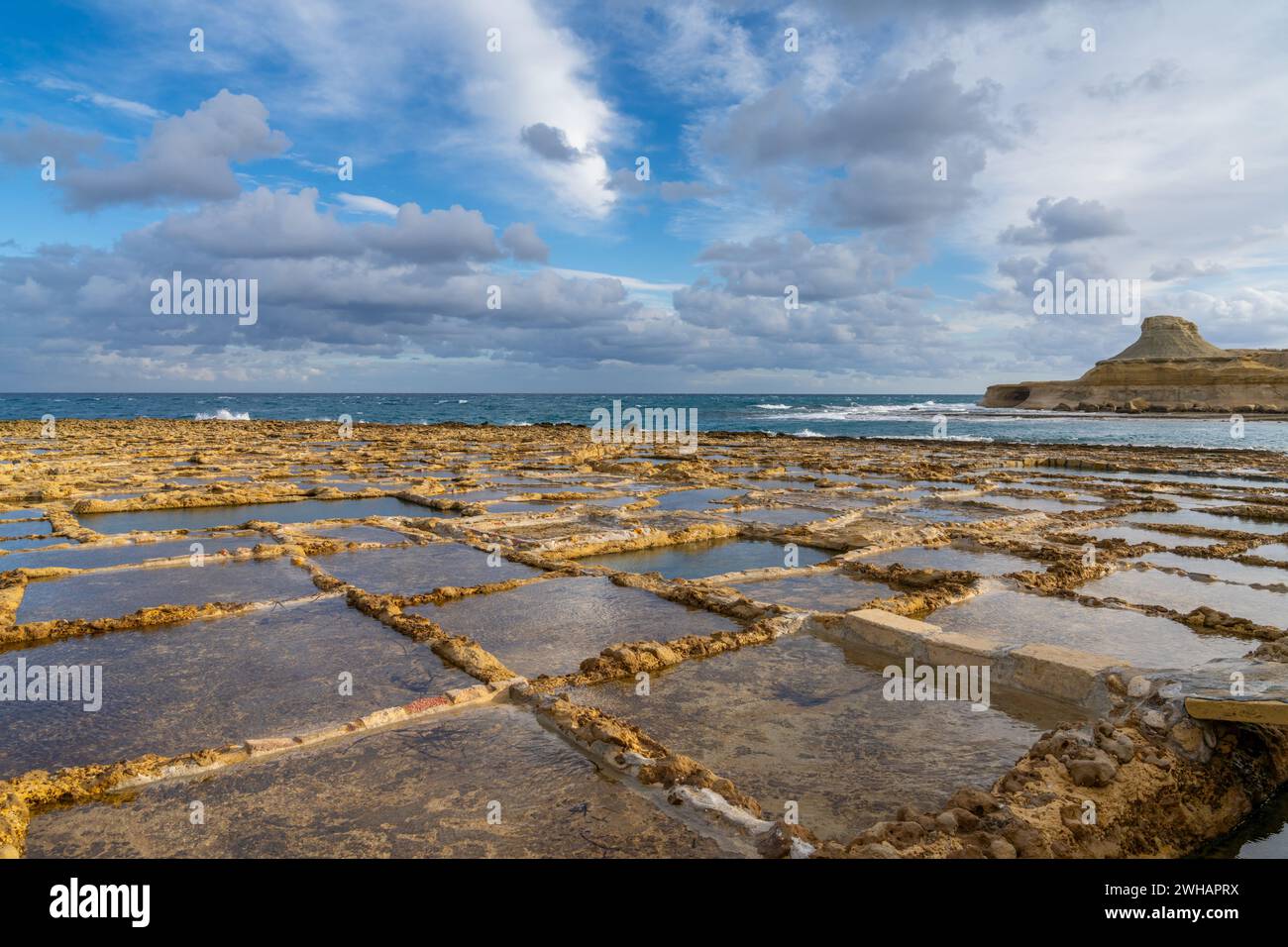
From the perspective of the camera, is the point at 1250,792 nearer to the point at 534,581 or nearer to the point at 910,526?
the point at 534,581

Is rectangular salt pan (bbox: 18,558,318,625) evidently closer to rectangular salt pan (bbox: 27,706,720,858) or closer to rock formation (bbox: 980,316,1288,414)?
rectangular salt pan (bbox: 27,706,720,858)

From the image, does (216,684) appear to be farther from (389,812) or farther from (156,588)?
(156,588)

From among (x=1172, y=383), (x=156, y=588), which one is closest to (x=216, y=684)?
(x=156, y=588)

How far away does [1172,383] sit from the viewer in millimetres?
75625

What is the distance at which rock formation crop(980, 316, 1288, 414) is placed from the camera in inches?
2763

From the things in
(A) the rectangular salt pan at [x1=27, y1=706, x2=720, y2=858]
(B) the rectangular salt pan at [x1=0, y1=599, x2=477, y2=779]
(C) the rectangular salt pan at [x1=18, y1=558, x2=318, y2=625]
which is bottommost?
(A) the rectangular salt pan at [x1=27, y1=706, x2=720, y2=858]

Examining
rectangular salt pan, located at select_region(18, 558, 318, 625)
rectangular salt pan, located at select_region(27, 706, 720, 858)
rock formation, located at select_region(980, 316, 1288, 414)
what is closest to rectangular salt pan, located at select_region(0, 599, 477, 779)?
rectangular salt pan, located at select_region(27, 706, 720, 858)

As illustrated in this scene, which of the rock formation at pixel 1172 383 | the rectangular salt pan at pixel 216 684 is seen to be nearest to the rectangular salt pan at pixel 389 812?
the rectangular salt pan at pixel 216 684

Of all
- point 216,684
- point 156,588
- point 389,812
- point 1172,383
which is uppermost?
point 1172,383

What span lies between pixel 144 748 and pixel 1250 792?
722 cm

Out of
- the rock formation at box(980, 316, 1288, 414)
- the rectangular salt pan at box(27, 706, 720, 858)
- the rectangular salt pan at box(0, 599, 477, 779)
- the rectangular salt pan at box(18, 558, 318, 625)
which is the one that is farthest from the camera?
the rock formation at box(980, 316, 1288, 414)

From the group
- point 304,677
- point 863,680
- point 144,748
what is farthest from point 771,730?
point 144,748

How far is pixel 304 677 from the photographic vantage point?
6082 mm

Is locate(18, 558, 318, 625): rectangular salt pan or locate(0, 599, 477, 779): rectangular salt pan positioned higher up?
locate(18, 558, 318, 625): rectangular salt pan
